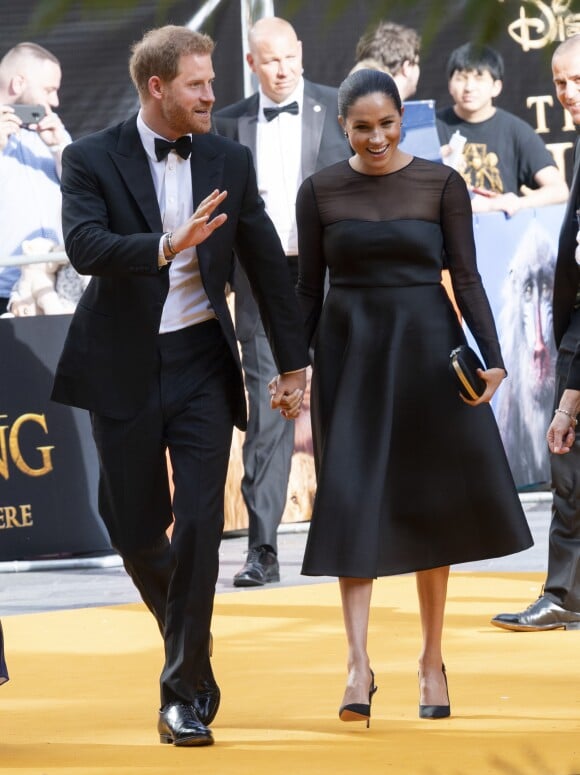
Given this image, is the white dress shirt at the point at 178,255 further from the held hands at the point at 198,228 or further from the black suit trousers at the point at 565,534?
the black suit trousers at the point at 565,534

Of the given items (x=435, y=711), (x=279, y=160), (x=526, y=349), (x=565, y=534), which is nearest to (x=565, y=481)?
(x=565, y=534)

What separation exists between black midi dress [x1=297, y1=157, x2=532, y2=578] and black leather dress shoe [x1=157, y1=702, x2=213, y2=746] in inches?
20.6

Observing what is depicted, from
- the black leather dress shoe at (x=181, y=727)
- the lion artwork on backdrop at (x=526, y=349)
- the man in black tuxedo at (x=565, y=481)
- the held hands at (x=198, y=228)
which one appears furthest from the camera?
the lion artwork on backdrop at (x=526, y=349)

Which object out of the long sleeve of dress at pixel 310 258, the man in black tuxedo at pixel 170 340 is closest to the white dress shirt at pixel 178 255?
the man in black tuxedo at pixel 170 340

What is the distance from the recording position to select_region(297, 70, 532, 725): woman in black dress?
13.6ft

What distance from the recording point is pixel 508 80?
901 cm

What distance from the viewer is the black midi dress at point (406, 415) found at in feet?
13.6

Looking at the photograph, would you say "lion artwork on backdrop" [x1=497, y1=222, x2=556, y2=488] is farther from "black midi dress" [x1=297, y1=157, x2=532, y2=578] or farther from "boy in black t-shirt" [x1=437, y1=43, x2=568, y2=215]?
"black midi dress" [x1=297, y1=157, x2=532, y2=578]

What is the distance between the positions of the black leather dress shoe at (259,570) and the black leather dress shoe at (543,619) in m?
1.70

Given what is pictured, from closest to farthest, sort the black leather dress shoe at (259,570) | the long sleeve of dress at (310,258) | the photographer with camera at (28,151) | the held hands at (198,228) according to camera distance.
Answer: the held hands at (198,228) → the long sleeve of dress at (310,258) → the black leather dress shoe at (259,570) → the photographer with camera at (28,151)

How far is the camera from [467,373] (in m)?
4.02

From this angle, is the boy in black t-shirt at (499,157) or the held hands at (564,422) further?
the boy in black t-shirt at (499,157)

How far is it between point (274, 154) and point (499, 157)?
71.8 inches

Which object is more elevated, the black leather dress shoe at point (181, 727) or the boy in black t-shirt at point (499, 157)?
the boy in black t-shirt at point (499, 157)
